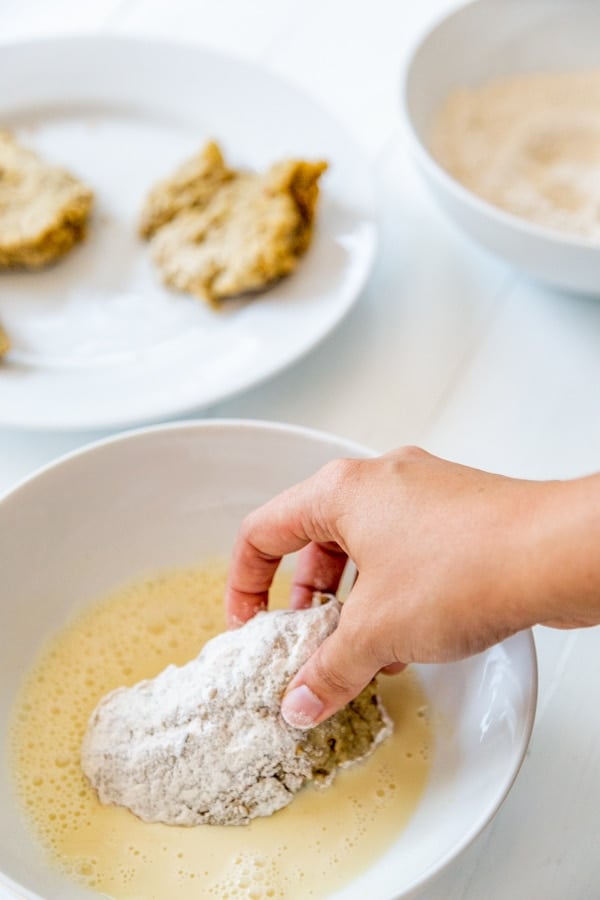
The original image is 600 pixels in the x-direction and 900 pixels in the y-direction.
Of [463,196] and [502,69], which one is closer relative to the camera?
[463,196]

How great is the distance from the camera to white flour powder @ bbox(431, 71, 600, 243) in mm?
1117

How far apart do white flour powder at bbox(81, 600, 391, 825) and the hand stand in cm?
3

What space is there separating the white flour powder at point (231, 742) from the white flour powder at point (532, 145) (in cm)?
60

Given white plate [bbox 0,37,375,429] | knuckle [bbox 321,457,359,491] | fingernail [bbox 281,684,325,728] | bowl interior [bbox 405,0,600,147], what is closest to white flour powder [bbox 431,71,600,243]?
bowl interior [bbox 405,0,600,147]

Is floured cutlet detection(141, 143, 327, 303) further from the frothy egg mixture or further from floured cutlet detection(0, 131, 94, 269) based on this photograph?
the frothy egg mixture

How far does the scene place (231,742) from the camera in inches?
27.3

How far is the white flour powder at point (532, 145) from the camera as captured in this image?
1117 millimetres

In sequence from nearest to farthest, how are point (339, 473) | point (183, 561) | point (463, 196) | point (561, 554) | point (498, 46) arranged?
point (561, 554) → point (339, 473) → point (183, 561) → point (463, 196) → point (498, 46)

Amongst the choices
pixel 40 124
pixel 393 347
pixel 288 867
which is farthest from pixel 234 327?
pixel 288 867

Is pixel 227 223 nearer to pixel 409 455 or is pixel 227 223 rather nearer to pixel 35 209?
pixel 35 209

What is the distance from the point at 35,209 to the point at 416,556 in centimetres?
69

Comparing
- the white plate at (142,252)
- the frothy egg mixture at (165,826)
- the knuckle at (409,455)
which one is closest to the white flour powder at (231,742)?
the frothy egg mixture at (165,826)

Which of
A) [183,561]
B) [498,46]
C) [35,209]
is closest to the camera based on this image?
[183,561]

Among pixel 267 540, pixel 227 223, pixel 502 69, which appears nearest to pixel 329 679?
pixel 267 540
